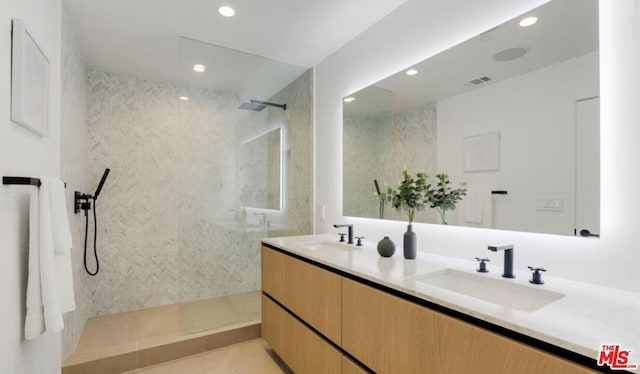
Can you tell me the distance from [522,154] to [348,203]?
1367 millimetres

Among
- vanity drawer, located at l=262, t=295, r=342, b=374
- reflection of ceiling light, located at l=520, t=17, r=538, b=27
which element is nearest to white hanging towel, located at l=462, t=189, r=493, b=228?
reflection of ceiling light, located at l=520, t=17, r=538, b=27

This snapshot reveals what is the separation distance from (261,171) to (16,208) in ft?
6.27

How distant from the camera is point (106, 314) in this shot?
3018 mm

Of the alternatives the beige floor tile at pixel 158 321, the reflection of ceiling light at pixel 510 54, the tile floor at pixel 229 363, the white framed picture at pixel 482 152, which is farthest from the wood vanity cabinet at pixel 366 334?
the reflection of ceiling light at pixel 510 54

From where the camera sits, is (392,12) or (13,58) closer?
(13,58)

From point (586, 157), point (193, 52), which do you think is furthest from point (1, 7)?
point (586, 157)

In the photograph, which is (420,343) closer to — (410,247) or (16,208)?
(410,247)

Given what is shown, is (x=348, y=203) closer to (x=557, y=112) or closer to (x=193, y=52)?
(x=557, y=112)

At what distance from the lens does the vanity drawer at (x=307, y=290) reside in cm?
155

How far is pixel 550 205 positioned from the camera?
1.32 metres

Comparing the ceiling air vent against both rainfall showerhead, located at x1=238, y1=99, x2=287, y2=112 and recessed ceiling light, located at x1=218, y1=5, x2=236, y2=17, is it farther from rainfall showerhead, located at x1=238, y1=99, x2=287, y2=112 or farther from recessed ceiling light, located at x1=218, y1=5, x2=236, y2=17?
rainfall showerhead, located at x1=238, y1=99, x2=287, y2=112

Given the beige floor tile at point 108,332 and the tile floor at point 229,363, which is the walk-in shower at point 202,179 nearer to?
the beige floor tile at point 108,332

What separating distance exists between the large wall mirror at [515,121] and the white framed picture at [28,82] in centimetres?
197

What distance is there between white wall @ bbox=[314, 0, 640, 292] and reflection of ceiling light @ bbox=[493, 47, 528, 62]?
0.51 feet
